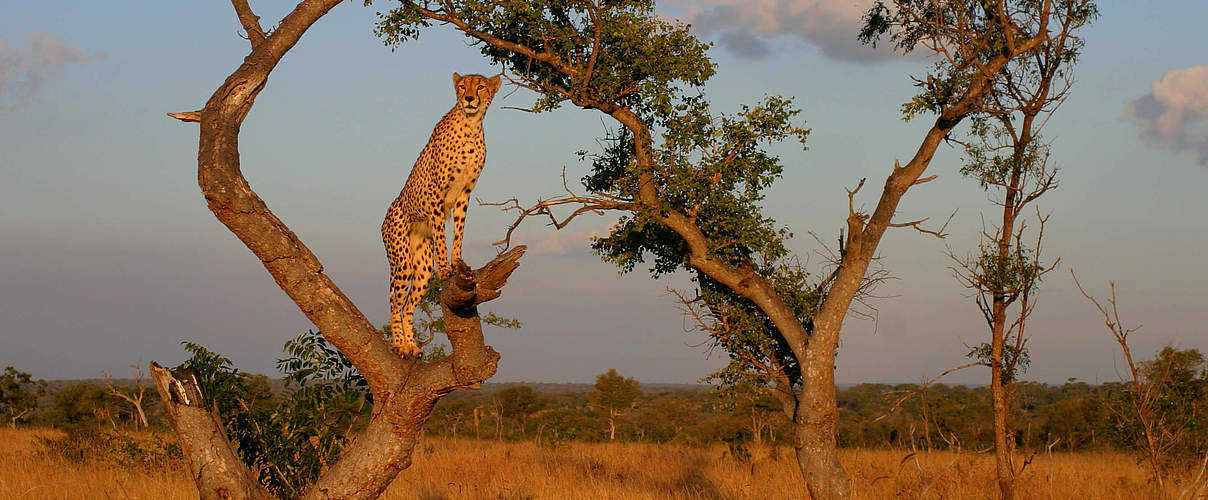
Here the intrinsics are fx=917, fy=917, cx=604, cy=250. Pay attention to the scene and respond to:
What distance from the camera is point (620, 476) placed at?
1316cm

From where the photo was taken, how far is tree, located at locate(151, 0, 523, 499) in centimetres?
459

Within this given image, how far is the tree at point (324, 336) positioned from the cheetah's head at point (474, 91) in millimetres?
1036

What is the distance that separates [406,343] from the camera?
571 centimetres

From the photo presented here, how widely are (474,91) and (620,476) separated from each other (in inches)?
344

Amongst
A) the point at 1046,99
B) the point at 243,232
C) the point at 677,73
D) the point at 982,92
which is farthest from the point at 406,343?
the point at 1046,99

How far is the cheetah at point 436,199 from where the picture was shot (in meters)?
5.62

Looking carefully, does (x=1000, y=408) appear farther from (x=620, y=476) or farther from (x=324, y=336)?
(x=324, y=336)

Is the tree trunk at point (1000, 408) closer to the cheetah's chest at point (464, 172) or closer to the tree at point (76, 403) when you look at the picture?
the cheetah's chest at point (464, 172)

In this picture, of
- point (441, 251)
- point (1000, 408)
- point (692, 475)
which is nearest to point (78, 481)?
point (441, 251)

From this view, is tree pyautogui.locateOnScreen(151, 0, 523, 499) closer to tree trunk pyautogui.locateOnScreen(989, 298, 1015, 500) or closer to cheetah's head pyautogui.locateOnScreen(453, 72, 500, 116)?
cheetah's head pyautogui.locateOnScreen(453, 72, 500, 116)

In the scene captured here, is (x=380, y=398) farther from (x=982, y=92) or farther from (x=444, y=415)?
(x=444, y=415)

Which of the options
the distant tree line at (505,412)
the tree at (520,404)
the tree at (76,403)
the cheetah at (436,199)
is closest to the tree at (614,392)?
the distant tree line at (505,412)

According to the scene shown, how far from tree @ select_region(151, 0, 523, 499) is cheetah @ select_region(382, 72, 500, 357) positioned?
69 centimetres

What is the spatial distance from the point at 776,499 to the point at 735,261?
272 cm
